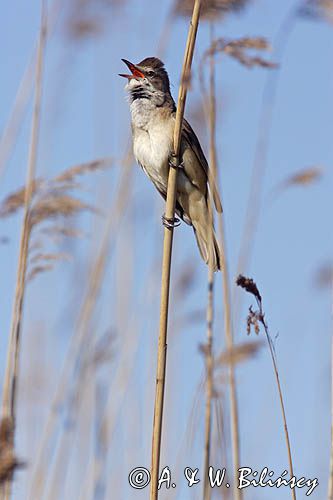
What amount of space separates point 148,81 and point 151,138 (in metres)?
0.26

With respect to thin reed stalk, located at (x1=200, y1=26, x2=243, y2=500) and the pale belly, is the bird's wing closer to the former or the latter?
the pale belly

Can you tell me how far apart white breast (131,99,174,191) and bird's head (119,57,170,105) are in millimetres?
36

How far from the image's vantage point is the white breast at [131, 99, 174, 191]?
3379mm

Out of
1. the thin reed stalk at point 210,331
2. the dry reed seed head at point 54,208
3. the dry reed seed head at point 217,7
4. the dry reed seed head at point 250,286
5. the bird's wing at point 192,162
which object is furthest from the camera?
the bird's wing at point 192,162

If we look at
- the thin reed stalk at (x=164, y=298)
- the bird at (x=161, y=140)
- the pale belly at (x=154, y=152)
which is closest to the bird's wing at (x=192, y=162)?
the bird at (x=161, y=140)

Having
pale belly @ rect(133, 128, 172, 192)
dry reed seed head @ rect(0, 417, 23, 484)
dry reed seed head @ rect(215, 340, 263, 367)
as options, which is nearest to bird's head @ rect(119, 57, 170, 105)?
pale belly @ rect(133, 128, 172, 192)

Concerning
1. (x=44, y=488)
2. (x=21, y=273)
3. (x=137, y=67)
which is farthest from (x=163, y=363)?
(x=137, y=67)

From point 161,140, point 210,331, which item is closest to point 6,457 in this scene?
point 210,331

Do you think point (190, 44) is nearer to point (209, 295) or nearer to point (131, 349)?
point (209, 295)

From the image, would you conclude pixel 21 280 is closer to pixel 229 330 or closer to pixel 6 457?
pixel 229 330

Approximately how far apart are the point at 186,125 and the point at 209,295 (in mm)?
1219

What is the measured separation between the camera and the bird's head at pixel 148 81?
11.3 feet

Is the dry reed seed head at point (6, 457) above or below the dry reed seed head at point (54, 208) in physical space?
below

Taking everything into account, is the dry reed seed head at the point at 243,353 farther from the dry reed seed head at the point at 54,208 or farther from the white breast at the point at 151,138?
the white breast at the point at 151,138
